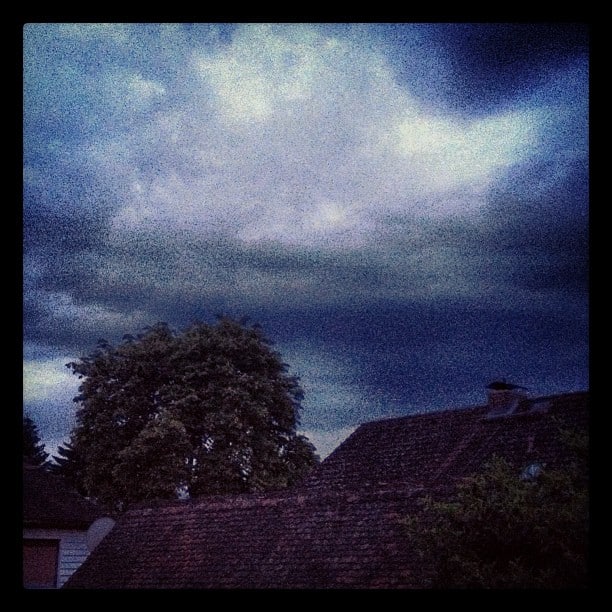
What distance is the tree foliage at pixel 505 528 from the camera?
682 cm

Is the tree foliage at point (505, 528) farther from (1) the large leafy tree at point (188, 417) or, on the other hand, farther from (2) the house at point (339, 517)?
(1) the large leafy tree at point (188, 417)

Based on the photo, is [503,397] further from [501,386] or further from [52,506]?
[52,506]

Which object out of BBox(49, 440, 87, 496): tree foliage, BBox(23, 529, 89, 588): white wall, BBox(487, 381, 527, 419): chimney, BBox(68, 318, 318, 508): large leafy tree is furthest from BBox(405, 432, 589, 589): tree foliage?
BBox(49, 440, 87, 496): tree foliage

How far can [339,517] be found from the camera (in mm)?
12594

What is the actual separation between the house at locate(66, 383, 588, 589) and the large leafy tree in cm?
762

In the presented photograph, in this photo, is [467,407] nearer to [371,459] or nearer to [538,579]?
[371,459]

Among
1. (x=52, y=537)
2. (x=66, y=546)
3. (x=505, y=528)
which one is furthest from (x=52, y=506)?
(x=505, y=528)

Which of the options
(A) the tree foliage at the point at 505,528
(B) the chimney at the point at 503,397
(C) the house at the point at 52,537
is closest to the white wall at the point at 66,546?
(C) the house at the point at 52,537

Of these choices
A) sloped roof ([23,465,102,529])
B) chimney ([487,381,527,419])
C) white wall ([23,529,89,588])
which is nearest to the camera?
sloped roof ([23,465,102,529])

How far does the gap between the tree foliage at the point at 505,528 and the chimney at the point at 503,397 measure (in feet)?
29.2

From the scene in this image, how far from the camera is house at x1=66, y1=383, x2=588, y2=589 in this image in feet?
37.7

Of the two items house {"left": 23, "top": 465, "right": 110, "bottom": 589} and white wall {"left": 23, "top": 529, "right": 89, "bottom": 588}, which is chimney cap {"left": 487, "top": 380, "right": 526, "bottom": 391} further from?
white wall {"left": 23, "top": 529, "right": 89, "bottom": 588}

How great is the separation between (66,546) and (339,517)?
7.73 meters

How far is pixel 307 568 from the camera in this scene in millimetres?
11758
